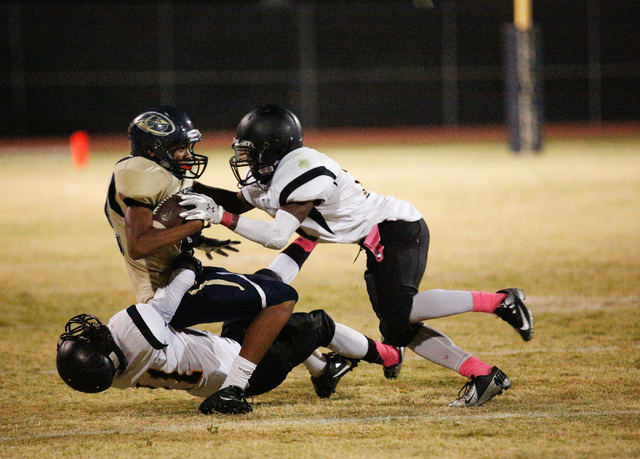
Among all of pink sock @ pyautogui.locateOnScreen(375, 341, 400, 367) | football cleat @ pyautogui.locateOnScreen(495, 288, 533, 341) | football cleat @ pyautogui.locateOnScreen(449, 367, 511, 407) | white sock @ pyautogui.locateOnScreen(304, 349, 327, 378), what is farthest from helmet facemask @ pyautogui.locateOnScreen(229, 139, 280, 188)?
football cleat @ pyautogui.locateOnScreen(449, 367, 511, 407)

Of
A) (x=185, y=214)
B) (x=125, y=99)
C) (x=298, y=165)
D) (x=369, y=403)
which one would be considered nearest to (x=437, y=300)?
(x=369, y=403)

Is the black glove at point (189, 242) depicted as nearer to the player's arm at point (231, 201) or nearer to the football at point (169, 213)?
the football at point (169, 213)

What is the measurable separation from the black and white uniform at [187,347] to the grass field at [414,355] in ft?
0.50

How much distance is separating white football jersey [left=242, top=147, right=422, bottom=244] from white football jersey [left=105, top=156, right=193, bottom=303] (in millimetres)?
490

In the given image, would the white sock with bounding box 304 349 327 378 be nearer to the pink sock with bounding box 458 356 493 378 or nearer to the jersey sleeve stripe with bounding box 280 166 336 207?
the pink sock with bounding box 458 356 493 378

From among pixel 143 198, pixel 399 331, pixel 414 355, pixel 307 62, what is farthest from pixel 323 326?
pixel 307 62

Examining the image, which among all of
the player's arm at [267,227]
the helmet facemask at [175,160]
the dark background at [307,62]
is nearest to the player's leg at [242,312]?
the player's arm at [267,227]

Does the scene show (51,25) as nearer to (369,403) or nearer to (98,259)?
(98,259)

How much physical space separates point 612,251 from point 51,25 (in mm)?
19979

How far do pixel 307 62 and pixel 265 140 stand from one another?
70.8 feet

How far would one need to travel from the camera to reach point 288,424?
3.89 metres

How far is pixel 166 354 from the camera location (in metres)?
4.04

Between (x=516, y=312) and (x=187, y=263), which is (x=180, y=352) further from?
(x=516, y=312)

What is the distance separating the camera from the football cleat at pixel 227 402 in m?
4.02
